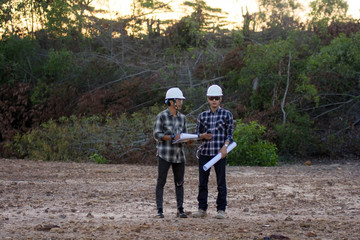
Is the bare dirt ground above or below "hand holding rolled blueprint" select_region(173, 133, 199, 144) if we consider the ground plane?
below

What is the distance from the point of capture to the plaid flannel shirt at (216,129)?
7.41m

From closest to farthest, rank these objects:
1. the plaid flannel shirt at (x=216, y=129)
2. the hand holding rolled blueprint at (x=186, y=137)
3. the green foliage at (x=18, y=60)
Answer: the hand holding rolled blueprint at (x=186, y=137) → the plaid flannel shirt at (x=216, y=129) → the green foliage at (x=18, y=60)

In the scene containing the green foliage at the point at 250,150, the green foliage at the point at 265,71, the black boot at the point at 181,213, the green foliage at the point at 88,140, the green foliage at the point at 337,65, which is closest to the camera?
the black boot at the point at 181,213

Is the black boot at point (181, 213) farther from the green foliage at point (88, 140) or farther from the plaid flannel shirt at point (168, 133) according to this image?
the green foliage at point (88, 140)

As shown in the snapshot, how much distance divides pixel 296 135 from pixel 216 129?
35.2ft

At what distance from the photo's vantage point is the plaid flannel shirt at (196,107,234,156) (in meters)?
7.41

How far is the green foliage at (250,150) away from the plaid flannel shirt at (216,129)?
350 inches

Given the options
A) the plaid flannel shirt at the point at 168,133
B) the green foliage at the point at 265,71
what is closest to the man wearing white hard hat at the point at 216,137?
the plaid flannel shirt at the point at 168,133

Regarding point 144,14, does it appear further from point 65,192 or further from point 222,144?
point 222,144

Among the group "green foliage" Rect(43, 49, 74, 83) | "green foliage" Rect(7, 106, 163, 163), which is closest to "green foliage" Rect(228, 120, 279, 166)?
"green foliage" Rect(7, 106, 163, 163)

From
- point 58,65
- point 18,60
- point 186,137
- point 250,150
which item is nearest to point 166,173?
point 186,137

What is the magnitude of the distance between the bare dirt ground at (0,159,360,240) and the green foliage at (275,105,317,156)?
→ 2.82 meters

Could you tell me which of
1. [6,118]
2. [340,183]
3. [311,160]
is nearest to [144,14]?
[6,118]

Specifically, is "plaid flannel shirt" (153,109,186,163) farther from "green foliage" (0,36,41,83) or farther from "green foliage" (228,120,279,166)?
"green foliage" (0,36,41,83)
